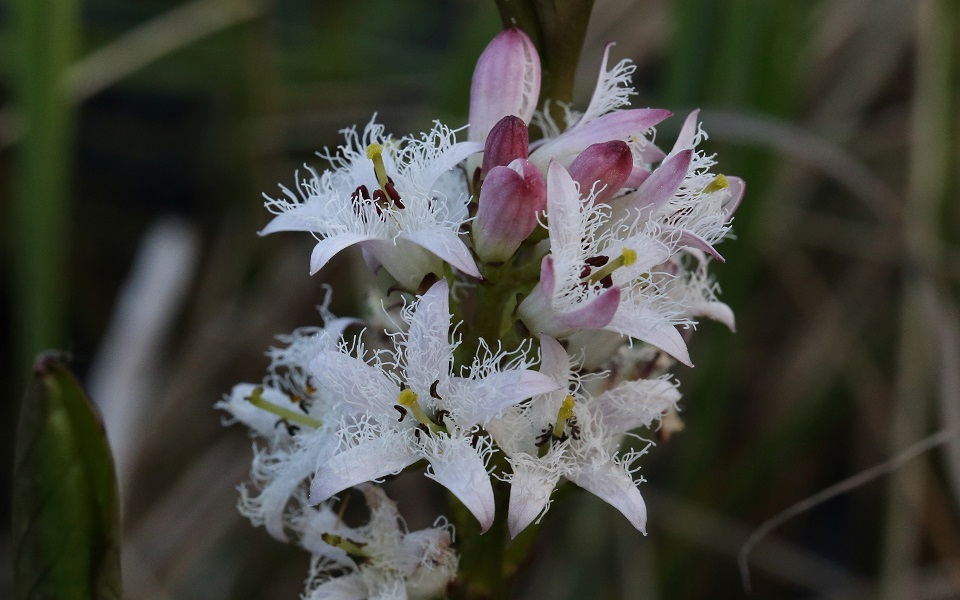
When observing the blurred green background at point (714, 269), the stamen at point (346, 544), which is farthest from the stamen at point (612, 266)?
the blurred green background at point (714, 269)

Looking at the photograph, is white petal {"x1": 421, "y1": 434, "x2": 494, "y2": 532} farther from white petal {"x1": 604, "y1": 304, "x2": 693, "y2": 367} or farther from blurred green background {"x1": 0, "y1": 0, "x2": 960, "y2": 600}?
blurred green background {"x1": 0, "y1": 0, "x2": 960, "y2": 600}

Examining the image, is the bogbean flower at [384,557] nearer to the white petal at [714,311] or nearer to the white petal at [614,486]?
the white petal at [614,486]

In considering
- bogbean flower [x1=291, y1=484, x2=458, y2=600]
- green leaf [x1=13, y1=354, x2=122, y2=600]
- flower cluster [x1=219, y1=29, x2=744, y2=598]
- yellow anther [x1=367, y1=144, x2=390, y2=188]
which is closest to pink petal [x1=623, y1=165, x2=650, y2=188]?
flower cluster [x1=219, y1=29, x2=744, y2=598]

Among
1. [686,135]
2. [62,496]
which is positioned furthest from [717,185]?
[62,496]

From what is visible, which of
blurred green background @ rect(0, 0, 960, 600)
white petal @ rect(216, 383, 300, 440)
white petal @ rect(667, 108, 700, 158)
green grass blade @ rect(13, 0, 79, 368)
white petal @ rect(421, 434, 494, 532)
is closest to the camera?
white petal @ rect(421, 434, 494, 532)

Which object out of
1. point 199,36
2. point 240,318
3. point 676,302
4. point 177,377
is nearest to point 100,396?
point 177,377

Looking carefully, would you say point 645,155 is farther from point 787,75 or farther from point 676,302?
point 787,75

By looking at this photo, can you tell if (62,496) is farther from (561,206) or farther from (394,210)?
(561,206)
